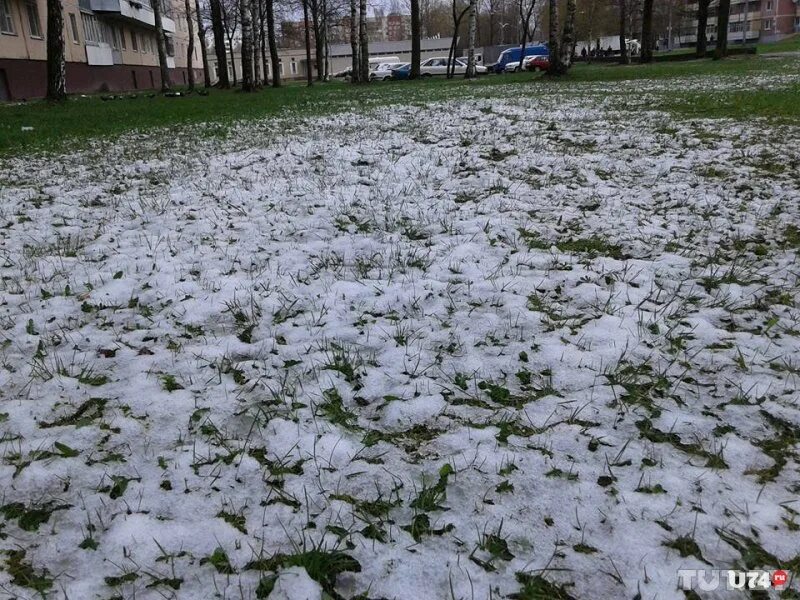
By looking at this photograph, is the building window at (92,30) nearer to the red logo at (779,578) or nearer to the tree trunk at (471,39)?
the tree trunk at (471,39)

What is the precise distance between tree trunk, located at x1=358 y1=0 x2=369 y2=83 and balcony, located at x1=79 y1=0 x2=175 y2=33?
19.3m

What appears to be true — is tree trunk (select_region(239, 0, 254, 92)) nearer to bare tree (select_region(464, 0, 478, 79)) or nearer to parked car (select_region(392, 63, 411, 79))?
bare tree (select_region(464, 0, 478, 79))

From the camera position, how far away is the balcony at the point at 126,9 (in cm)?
3609

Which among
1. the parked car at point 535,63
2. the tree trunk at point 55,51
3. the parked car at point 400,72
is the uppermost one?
the parked car at point 535,63

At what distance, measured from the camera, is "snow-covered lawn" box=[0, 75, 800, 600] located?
6.53 ft

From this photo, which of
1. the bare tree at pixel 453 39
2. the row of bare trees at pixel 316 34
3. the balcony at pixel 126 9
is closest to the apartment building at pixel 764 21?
the row of bare trees at pixel 316 34

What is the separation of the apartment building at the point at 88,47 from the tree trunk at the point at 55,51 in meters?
11.1

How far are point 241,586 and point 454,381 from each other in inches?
58.3

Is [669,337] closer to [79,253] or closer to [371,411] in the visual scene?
[371,411]

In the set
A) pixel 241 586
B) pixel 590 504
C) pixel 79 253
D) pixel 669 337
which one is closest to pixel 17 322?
pixel 79 253

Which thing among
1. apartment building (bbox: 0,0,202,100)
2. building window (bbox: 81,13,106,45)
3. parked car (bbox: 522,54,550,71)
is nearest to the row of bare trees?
apartment building (bbox: 0,0,202,100)

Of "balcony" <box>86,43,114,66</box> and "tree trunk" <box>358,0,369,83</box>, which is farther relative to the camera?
"balcony" <box>86,43,114,66</box>

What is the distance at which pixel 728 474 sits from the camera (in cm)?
229

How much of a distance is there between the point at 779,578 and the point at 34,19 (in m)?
37.0
